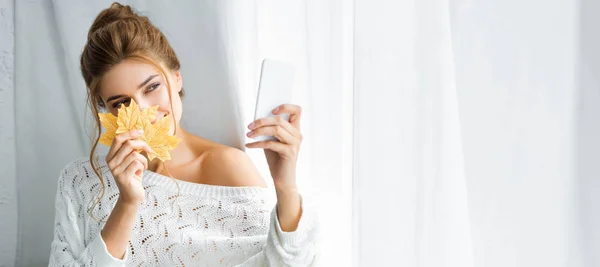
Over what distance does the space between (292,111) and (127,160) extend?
335 millimetres

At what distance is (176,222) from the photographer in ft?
5.01

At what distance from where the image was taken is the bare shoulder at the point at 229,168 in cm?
158

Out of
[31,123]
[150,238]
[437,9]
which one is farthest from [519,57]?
[31,123]

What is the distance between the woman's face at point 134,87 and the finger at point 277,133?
14.1 inches

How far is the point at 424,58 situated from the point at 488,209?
0.69 ft

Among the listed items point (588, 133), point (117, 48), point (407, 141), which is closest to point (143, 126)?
point (117, 48)

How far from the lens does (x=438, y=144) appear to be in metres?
0.84

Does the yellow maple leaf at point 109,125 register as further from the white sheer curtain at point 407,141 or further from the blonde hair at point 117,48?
the white sheer curtain at point 407,141

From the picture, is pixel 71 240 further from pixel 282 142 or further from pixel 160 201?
pixel 282 142

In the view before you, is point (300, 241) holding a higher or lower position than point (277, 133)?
lower

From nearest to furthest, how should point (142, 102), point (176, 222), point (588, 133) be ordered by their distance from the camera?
point (588, 133)
point (142, 102)
point (176, 222)

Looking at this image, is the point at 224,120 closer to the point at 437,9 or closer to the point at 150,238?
the point at 150,238

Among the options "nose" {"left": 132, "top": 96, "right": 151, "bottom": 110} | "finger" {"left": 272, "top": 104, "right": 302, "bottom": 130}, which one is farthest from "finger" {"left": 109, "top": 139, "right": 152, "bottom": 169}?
"finger" {"left": 272, "top": 104, "right": 302, "bottom": 130}

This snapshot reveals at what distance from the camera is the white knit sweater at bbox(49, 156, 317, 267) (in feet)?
4.90
